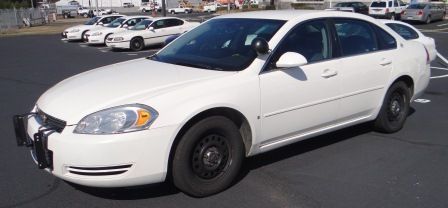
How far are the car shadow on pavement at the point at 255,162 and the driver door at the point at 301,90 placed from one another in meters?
0.43

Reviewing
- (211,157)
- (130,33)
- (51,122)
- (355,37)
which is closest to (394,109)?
(355,37)

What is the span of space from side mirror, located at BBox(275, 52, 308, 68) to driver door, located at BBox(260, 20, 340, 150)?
0.13m

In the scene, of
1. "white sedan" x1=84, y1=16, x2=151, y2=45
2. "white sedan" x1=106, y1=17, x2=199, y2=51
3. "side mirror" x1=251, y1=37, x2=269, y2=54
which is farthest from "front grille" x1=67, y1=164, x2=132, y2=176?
"white sedan" x1=84, y1=16, x2=151, y2=45

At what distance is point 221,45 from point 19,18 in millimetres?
43530

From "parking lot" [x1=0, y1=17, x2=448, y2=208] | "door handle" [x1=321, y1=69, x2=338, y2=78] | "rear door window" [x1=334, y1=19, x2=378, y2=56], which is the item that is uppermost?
"rear door window" [x1=334, y1=19, x2=378, y2=56]

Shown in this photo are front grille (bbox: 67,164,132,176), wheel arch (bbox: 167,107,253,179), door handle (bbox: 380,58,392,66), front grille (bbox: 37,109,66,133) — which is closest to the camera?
front grille (bbox: 67,164,132,176)

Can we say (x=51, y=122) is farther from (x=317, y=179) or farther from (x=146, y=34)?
(x=146, y=34)

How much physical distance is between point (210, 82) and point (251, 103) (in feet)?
1.40

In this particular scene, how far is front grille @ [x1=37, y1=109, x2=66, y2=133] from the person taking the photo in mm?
3595

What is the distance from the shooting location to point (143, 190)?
161 inches

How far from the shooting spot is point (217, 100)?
3836 millimetres

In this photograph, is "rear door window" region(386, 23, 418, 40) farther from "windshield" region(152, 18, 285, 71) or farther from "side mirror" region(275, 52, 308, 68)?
"side mirror" region(275, 52, 308, 68)

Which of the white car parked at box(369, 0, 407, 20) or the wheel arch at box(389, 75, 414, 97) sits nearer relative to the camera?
the wheel arch at box(389, 75, 414, 97)

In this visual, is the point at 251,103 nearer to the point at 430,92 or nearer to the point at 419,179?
the point at 419,179
